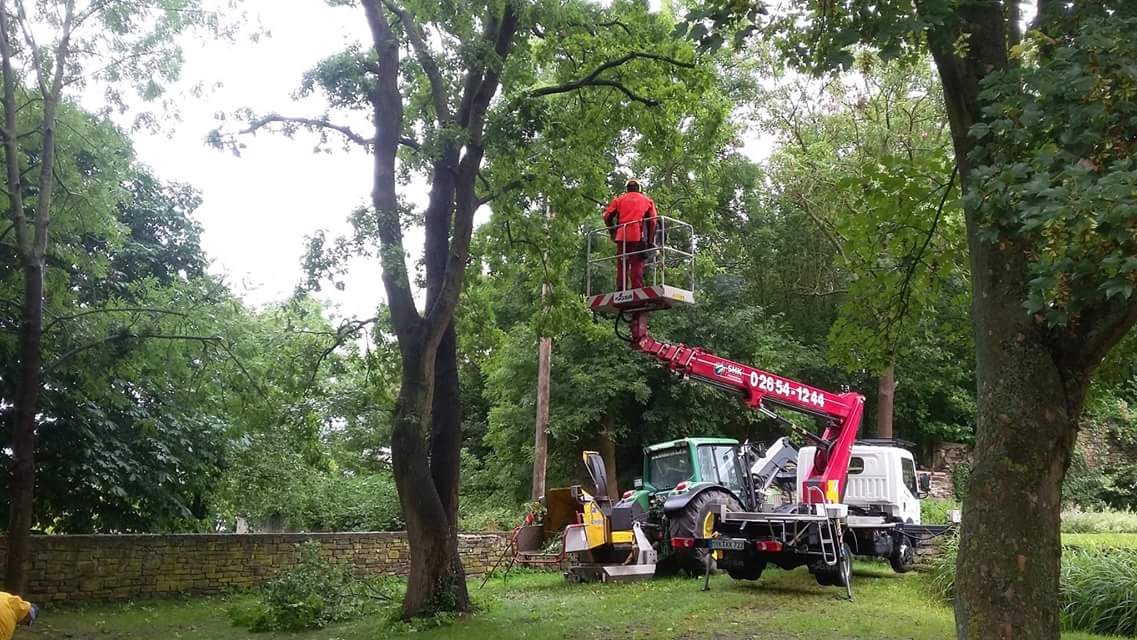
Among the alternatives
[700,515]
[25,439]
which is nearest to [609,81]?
[700,515]

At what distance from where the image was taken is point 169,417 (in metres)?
16.0

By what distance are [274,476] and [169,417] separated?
264 centimetres

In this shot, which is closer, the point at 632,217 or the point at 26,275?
the point at 26,275

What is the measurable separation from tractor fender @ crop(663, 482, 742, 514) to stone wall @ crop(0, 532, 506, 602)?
18.1 feet

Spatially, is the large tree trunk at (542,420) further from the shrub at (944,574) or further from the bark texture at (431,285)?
the shrub at (944,574)

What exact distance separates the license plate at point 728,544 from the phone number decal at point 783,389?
2.26 m

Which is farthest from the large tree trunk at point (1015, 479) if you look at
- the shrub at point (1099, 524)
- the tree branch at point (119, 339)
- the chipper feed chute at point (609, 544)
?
the shrub at point (1099, 524)

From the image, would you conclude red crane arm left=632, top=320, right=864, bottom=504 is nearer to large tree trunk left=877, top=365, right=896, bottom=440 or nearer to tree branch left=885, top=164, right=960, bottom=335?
tree branch left=885, top=164, right=960, bottom=335

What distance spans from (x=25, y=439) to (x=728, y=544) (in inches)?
358

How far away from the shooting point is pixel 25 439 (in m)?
10.9

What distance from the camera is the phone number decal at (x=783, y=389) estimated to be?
13945 mm

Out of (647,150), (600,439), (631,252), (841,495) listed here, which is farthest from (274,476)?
(600,439)

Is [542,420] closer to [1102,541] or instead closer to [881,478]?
[881,478]

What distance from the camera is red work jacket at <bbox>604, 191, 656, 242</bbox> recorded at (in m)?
12.2
